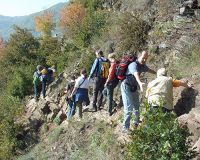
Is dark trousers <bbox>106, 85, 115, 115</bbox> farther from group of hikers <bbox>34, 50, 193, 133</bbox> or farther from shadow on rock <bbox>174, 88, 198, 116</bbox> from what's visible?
shadow on rock <bbox>174, 88, 198, 116</bbox>

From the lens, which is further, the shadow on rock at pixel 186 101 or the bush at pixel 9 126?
the bush at pixel 9 126

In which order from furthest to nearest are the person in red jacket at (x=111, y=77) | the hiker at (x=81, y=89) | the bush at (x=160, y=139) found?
1. the hiker at (x=81, y=89)
2. the person in red jacket at (x=111, y=77)
3. the bush at (x=160, y=139)

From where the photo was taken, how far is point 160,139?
28.1 ft

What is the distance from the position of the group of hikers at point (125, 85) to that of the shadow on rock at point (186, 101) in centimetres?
18

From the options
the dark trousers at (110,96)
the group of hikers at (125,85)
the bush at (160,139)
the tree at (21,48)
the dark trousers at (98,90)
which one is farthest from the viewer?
the tree at (21,48)

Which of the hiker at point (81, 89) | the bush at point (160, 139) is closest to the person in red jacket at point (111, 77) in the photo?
the hiker at point (81, 89)

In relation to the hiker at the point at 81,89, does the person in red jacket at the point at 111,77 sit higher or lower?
higher

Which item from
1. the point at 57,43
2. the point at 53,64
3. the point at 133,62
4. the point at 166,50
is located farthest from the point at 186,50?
the point at 57,43

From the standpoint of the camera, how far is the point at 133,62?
1158cm

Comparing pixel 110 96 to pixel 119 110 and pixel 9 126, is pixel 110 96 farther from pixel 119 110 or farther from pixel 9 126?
pixel 9 126

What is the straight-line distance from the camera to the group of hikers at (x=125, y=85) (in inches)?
416

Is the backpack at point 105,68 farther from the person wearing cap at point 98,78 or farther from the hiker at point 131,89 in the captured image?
the hiker at point 131,89

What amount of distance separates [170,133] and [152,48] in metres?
8.52

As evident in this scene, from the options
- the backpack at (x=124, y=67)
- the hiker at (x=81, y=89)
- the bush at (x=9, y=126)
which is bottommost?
the bush at (x=9, y=126)
